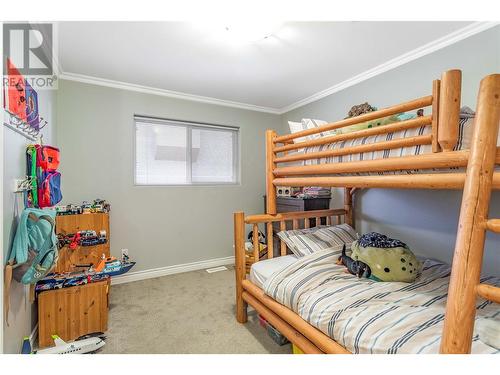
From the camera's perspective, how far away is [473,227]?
2.46 ft

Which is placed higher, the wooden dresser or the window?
the window

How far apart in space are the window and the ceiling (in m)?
0.53

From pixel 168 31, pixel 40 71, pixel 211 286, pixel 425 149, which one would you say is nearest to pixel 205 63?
pixel 168 31

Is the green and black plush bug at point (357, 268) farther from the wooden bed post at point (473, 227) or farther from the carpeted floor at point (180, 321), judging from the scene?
the wooden bed post at point (473, 227)

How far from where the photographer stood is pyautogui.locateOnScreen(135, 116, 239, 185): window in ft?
10.5

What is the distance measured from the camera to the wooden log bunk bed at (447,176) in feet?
2.40

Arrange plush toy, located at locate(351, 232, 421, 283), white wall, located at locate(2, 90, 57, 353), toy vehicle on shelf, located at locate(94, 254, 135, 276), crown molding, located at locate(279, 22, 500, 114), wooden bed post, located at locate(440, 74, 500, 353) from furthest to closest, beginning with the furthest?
toy vehicle on shelf, located at locate(94, 254, 135, 276) < crown molding, located at locate(279, 22, 500, 114) < plush toy, located at locate(351, 232, 421, 283) < white wall, located at locate(2, 90, 57, 353) < wooden bed post, located at locate(440, 74, 500, 353)

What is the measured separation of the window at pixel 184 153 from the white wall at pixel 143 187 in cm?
11

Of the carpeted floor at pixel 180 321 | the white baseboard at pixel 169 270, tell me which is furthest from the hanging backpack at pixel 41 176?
the white baseboard at pixel 169 270

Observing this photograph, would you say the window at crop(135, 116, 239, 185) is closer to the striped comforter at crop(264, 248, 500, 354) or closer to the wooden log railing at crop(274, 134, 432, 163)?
the wooden log railing at crop(274, 134, 432, 163)

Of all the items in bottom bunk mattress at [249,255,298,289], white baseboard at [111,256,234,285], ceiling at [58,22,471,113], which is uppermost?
→ ceiling at [58,22,471,113]

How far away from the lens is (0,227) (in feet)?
3.92

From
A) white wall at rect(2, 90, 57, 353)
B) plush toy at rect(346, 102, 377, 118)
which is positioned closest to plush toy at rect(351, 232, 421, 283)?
plush toy at rect(346, 102, 377, 118)
